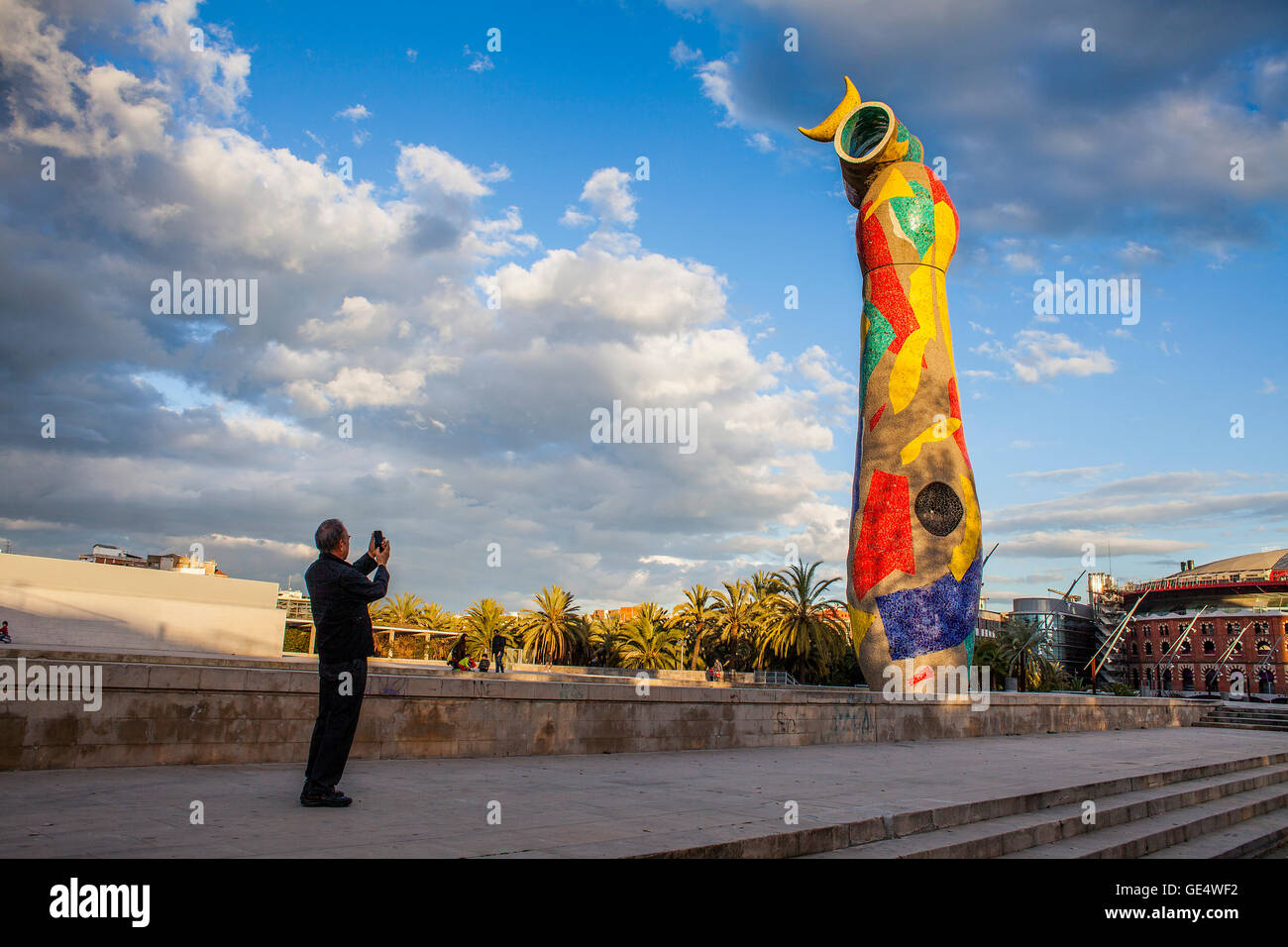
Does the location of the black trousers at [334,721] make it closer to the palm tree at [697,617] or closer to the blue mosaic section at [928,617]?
the blue mosaic section at [928,617]

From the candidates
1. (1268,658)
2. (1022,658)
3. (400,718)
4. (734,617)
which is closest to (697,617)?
(734,617)

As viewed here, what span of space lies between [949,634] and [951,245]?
37.8ft

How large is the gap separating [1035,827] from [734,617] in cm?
3719

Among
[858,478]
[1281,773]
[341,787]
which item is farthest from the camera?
[858,478]

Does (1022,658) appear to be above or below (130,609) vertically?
below

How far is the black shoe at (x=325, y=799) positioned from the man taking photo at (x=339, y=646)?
7 cm

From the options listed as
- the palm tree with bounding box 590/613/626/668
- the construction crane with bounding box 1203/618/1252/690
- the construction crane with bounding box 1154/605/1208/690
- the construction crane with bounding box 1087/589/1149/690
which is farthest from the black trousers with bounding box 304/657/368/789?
the construction crane with bounding box 1154/605/1208/690

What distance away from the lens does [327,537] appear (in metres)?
5.60

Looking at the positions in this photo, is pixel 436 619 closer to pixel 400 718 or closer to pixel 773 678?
pixel 773 678

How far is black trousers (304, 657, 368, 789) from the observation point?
520 centimetres
